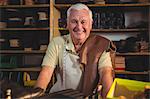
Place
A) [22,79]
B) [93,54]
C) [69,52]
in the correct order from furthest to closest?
[22,79], [69,52], [93,54]

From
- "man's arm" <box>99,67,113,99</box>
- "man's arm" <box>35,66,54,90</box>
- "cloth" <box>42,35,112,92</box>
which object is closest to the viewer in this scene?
"man's arm" <box>99,67,113,99</box>

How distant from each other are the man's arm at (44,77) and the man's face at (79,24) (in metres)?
0.29

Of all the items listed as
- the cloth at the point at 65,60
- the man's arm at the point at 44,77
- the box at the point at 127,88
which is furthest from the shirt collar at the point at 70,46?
the box at the point at 127,88

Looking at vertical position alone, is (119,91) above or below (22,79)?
above

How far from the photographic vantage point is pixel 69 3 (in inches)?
127

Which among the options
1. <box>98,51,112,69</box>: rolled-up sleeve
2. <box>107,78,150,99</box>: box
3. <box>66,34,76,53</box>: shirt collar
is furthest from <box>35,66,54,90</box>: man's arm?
<box>107,78,150,99</box>: box

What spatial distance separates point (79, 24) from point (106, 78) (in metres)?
0.44

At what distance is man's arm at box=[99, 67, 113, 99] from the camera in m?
1.38

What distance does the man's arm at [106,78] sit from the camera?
1378mm

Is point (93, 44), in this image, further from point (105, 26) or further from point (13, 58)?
point (13, 58)

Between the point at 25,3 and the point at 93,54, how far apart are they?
1921 mm

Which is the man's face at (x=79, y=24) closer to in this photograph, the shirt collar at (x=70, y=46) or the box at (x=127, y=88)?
the shirt collar at (x=70, y=46)

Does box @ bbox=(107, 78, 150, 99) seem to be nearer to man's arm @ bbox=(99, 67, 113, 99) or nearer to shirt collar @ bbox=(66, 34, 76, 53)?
man's arm @ bbox=(99, 67, 113, 99)

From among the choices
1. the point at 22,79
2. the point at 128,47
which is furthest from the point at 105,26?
the point at 22,79
